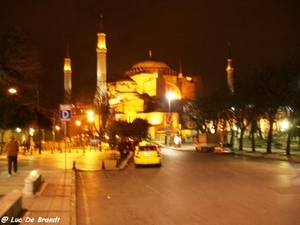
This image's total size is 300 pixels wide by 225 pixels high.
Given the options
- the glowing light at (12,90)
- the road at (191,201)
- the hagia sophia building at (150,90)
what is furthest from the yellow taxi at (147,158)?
the hagia sophia building at (150,90)

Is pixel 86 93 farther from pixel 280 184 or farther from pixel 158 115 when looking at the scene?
pixel 280 184

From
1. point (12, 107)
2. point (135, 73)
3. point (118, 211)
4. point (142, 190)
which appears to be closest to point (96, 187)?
point (142, 190)

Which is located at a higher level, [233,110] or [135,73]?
[135,73]

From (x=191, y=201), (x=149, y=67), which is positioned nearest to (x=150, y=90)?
(x=149, y=67)

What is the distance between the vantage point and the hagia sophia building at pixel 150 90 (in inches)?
3551

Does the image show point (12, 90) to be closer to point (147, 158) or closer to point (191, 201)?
point (191, 201)

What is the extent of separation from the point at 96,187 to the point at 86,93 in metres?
53.6

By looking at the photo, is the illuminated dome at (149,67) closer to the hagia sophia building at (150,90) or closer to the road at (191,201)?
the hagia sophia building at (150,90)

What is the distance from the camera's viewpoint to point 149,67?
12700 centimetres

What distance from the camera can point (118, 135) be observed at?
211 feet

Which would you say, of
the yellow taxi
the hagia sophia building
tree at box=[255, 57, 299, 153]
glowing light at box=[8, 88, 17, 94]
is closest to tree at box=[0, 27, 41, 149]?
glowing light at box=[8, 88, 17, 94]

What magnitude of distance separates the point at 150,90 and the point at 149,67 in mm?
8838

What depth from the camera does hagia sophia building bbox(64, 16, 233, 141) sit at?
9019cm

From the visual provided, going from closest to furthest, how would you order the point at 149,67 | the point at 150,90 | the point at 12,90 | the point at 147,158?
the point at 12,90, the point at 147,158, the point at 150,90, the point at 149,67
